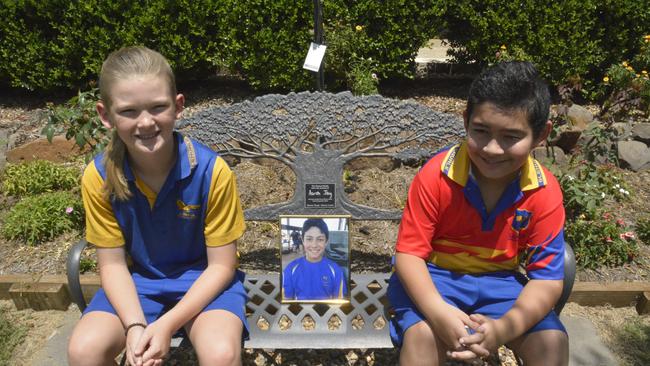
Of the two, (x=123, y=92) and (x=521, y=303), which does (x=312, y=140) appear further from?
(x=521, y=303)

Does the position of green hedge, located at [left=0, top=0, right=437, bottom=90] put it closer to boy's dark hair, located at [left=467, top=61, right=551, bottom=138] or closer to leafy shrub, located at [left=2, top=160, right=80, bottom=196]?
leafy shrub, located at [left=2, top=160, right=80, bottom=196]

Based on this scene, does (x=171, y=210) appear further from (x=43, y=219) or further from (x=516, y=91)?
(x=43, y=219)

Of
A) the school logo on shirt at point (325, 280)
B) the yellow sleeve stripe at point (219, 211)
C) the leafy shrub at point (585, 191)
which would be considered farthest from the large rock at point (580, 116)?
the yellow sleeve stripe at point (219, 211)

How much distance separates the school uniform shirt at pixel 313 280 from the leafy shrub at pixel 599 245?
1668 mm

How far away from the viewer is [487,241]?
2049 mm

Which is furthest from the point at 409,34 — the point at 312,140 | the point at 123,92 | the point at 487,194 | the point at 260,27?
the point at 123,92

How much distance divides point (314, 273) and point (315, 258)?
74 millimetres

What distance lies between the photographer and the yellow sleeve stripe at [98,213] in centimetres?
201

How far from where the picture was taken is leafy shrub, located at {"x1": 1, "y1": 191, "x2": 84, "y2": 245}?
11.4ft

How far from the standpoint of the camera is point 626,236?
3326 millimetres

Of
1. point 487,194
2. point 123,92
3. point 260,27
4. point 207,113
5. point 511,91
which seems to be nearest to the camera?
point 511,91

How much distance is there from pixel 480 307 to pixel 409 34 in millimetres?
3845

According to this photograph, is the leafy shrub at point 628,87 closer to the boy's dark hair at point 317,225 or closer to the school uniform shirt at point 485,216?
the school uniform shirt at point 485,216

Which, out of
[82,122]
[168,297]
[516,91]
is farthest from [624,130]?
[82,122]
